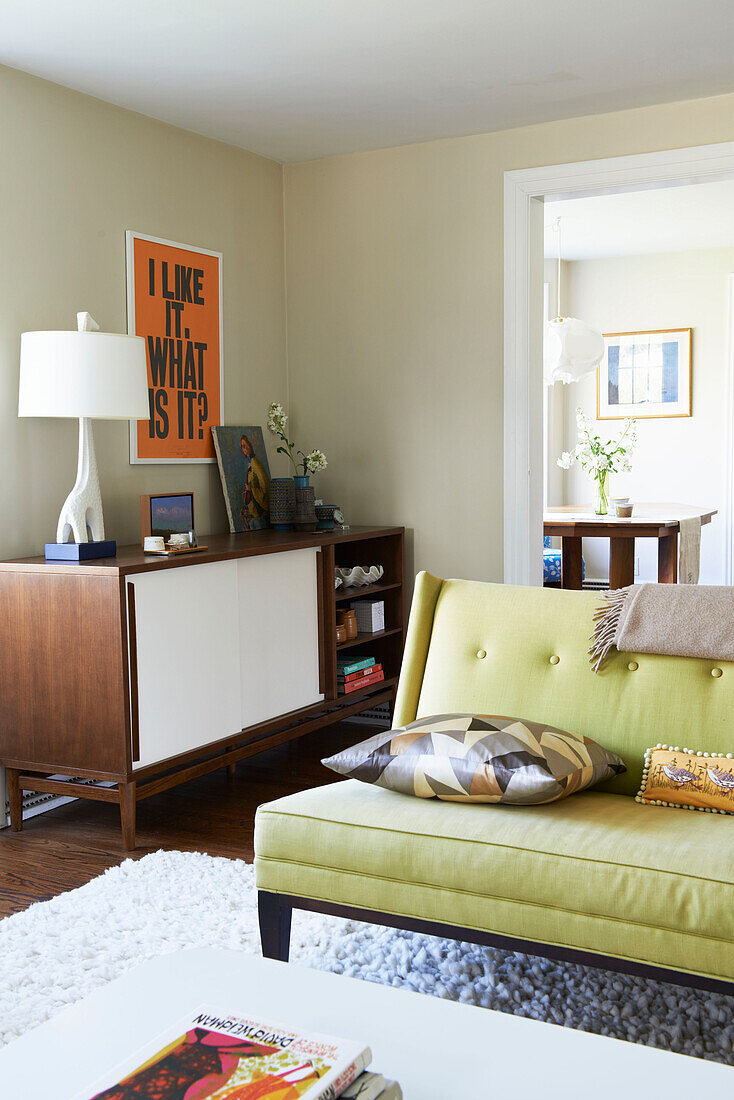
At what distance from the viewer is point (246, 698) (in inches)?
139

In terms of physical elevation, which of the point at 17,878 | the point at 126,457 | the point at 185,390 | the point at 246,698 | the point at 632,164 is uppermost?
the point at 632,164

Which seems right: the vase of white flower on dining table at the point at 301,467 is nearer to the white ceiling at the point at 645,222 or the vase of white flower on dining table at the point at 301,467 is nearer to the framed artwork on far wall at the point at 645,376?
the white ceiling at the point at 645,222

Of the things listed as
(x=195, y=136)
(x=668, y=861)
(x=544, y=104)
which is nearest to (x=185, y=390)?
(x=195, y=136)

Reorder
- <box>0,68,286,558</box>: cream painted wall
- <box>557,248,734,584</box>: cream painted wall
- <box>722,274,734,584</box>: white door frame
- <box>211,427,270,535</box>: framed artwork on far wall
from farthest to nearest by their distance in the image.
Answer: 1. <box>557,248,734,584</box>: cream painted wall
2. <box>722,274,734,584</box>: white door frame
3. <box>211,427,270,535</box>: framed artwork on far wall
4. <box>0,68,286,558</box>: cream painted wall

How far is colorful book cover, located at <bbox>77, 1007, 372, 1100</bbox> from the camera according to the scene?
1.14 meters

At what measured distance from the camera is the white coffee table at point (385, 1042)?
4.00ft

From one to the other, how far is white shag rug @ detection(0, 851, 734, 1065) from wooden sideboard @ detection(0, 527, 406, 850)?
1.37 ft

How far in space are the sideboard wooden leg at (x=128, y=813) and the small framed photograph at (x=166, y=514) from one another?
0.81m

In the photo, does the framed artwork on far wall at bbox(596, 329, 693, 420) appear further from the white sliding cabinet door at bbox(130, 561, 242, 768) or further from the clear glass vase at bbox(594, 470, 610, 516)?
the white sliding cabinet door at bbox(130, 561, 242, 768)

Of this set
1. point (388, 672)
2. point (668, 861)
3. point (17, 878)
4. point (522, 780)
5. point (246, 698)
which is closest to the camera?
point (668, 861)

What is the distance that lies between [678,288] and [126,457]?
17.1 ft

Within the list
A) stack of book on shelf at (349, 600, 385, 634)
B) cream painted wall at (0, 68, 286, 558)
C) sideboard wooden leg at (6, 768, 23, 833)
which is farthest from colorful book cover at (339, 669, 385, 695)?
sideboard wooden leg at (6, 768, 23, 833)

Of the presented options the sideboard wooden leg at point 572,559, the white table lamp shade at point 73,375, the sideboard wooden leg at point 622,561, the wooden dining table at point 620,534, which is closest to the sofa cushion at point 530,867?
the white table lamp shade at point 73,375

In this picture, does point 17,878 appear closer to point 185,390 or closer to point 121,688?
point 121,688
